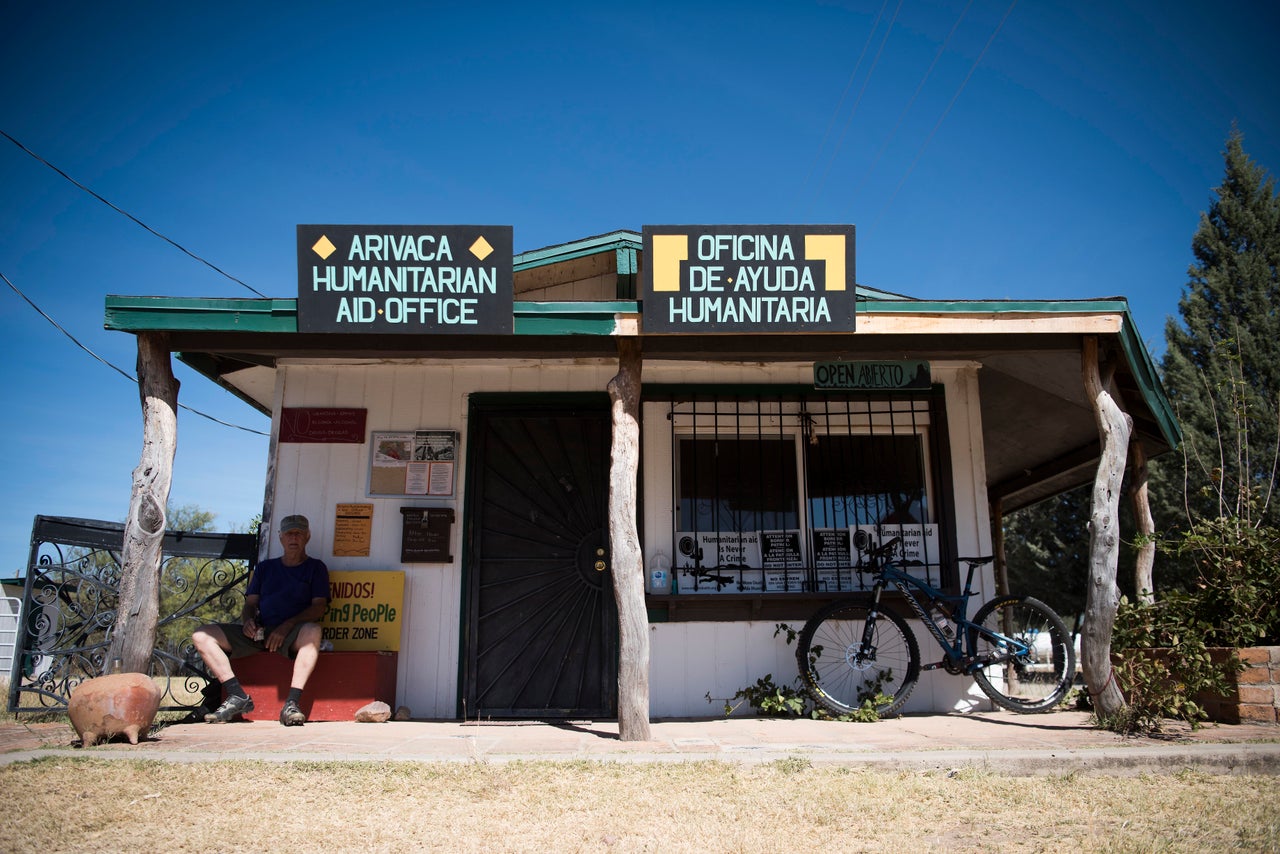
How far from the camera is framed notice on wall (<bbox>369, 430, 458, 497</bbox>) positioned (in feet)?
23.4

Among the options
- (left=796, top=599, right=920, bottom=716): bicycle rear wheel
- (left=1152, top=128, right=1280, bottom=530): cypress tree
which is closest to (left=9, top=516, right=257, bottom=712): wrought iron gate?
(left=796, top=599, right=920, bottom=716): bicycle rear wheel

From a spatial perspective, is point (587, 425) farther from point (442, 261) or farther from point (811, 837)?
point (811, 837)

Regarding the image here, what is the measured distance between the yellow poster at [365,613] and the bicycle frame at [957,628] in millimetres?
3465

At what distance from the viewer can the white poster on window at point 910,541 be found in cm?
719

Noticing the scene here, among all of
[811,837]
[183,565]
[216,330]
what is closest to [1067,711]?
[811,837]

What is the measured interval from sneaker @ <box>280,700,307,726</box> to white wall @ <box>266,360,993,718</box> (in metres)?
1.00

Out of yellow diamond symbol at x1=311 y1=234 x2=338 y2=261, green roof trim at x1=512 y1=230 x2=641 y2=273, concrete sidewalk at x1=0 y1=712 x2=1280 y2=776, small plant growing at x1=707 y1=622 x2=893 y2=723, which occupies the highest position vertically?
green roof trim at x1=512 y1=230 x2=641 y2=273

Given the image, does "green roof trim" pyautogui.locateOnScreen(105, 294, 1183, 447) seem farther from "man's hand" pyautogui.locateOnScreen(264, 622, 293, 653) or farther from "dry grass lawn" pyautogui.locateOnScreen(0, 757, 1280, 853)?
"dry grass lawn" pyautogui.locateOnScreen(0, 757, 1280, 853)

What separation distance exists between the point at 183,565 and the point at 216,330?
1329 centimetres

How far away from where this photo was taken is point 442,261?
5.75 meters

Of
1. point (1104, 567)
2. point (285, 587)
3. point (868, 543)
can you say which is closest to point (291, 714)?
point (285, 587)

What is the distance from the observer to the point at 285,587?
640 centimetres

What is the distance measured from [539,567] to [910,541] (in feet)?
9.74

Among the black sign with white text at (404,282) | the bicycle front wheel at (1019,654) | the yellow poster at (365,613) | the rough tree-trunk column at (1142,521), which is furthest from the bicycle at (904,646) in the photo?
the black sign with white text at (404,282)
